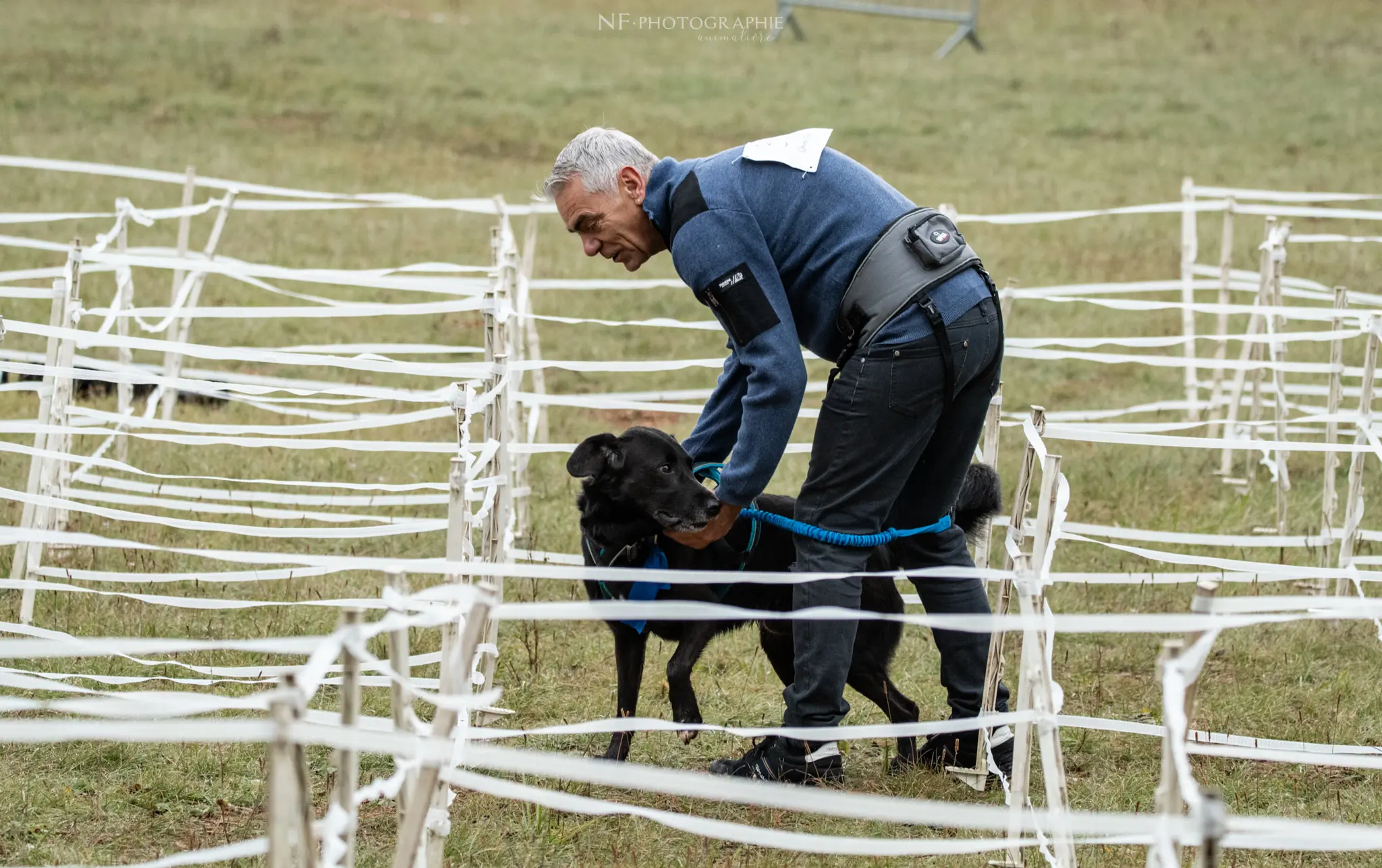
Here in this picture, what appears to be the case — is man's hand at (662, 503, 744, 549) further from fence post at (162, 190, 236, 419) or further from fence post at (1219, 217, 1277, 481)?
fence post at (1219, 217, 1277, 481)

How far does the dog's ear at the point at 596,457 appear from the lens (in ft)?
13.1

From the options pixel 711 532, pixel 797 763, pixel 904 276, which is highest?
pixel 904 276

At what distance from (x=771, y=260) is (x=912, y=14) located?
1884 cm

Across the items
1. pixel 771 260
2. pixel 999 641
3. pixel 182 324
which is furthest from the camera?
pixel 182 324

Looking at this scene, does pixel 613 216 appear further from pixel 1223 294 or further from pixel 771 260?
pixel 1223 294

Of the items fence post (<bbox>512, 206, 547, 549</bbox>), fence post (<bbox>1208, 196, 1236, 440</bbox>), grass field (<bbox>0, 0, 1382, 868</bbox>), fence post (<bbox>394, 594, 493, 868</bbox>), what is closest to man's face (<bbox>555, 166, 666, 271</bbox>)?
grass field (<bbox>0, 0, 1382, 868</bbox>)

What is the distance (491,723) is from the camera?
455 cm

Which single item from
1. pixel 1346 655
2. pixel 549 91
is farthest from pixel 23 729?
pixel 549 91

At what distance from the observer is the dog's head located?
13.3 feet

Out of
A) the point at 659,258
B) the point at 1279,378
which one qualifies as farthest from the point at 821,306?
the point at 659,258

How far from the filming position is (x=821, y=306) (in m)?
3.69

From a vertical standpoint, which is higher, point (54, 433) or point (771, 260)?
point (771, 260)

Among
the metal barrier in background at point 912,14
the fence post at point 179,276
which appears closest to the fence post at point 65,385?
the fence post at point 179,276

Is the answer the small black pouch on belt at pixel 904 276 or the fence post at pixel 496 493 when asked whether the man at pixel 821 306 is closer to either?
the small black pouch on belt at pixel 904 276
